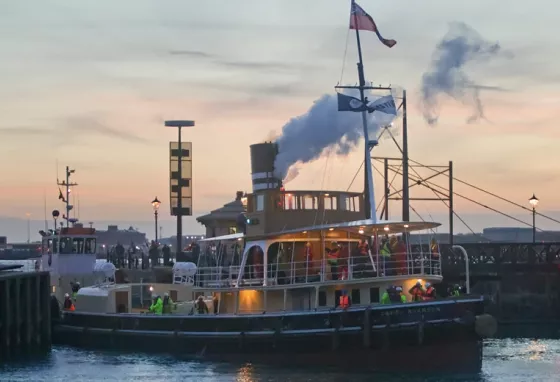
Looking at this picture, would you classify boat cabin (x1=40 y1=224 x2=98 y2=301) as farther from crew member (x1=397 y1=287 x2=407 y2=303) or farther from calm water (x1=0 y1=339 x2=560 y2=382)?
crew member (x1=397 y1=287 x2=407 y2=303)

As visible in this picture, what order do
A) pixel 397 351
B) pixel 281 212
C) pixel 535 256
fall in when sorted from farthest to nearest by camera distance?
pixel 535 256
pixel 281 212
pixel 397 351

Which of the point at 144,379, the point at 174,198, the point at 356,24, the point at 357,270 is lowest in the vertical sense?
the point at 144,379

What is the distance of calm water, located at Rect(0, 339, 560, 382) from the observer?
3772 cm

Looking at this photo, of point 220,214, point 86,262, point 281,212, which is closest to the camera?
point 281,212

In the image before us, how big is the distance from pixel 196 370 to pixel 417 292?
878cm

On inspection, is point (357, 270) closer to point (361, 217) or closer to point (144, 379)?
point (361, 217)

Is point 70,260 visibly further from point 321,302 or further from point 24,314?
point 321,302

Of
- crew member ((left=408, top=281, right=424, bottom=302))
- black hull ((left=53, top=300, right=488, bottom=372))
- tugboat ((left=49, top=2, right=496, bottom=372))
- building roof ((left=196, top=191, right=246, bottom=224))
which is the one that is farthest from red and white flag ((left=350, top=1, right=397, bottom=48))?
building roof ((left=196, top=191, right=246, bottom=224))

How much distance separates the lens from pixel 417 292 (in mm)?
38750

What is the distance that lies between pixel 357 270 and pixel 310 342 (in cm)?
335

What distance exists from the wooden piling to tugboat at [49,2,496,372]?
453cm

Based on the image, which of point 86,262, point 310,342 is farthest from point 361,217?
point 86,262

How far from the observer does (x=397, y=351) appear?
3806cm

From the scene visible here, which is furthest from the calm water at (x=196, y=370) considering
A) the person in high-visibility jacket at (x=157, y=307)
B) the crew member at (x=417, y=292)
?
the crew member at (x=417, y=292)
